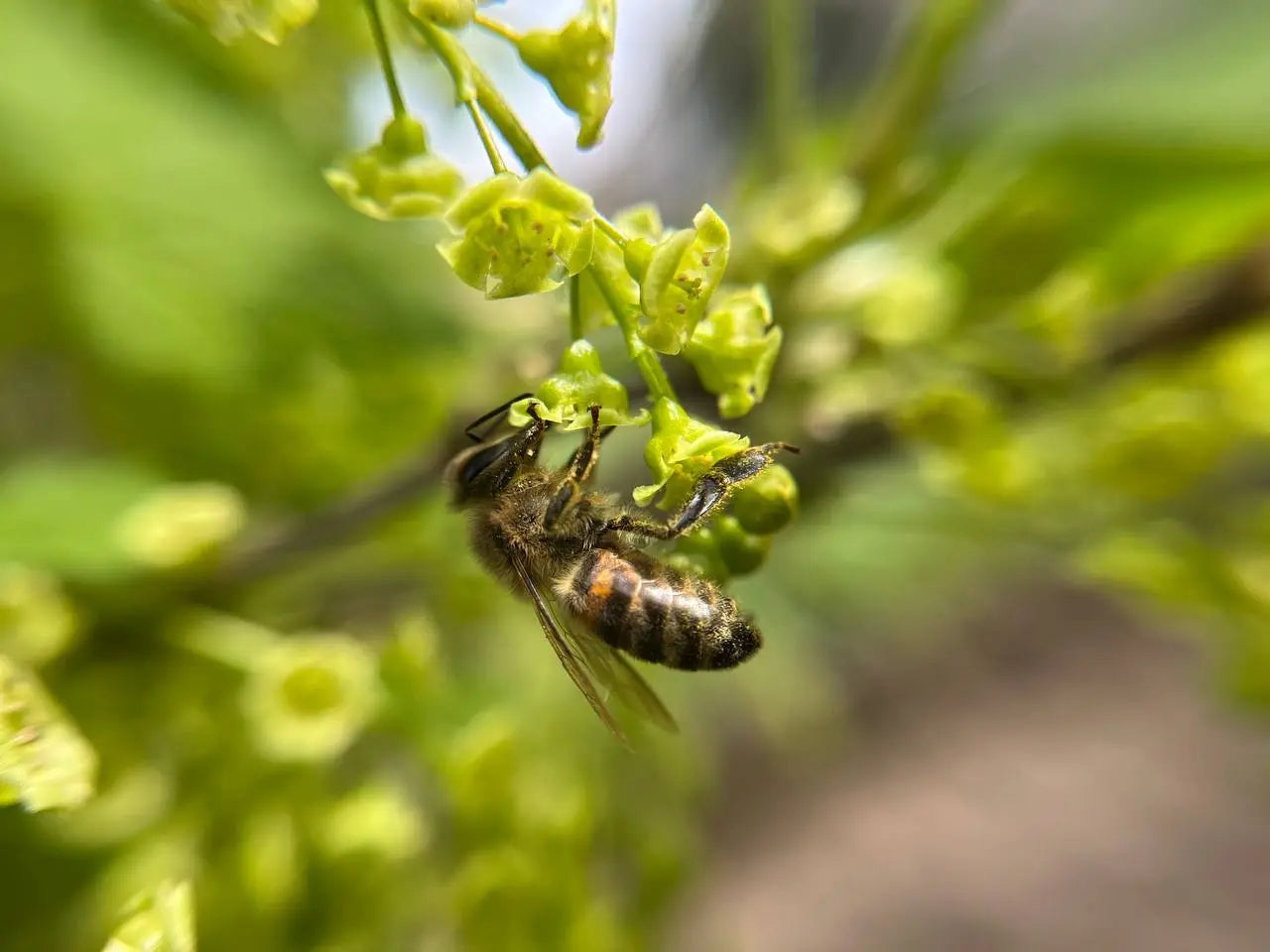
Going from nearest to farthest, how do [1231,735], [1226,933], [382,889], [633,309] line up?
[633,309] < [382,889] < [1226,933] < [1231,735]

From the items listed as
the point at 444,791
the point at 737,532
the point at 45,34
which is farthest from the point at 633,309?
the point at 45,34

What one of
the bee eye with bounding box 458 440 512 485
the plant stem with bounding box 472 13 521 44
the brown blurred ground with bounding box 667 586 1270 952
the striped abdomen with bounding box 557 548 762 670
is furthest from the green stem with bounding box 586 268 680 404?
the brown blurred ground with bounding box 667 586 1270 952

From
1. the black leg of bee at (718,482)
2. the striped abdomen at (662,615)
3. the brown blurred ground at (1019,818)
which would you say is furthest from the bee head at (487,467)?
the brown blurred ground at (1019,818)

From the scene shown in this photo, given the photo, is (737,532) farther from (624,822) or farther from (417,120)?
(624,822)

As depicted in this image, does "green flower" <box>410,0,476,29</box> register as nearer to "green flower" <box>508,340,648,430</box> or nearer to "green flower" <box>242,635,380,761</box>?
"green flower" <box>508,340,648,430</box>

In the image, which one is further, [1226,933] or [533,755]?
[1226,933]

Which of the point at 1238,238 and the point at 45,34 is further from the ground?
the point at 45,34

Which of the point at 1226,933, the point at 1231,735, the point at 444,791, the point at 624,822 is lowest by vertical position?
the point at 1226,933

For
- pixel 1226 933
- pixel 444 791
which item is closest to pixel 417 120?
pixel 444 791

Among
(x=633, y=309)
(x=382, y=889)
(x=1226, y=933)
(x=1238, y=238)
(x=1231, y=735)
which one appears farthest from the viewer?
(x=1231, y=735)
